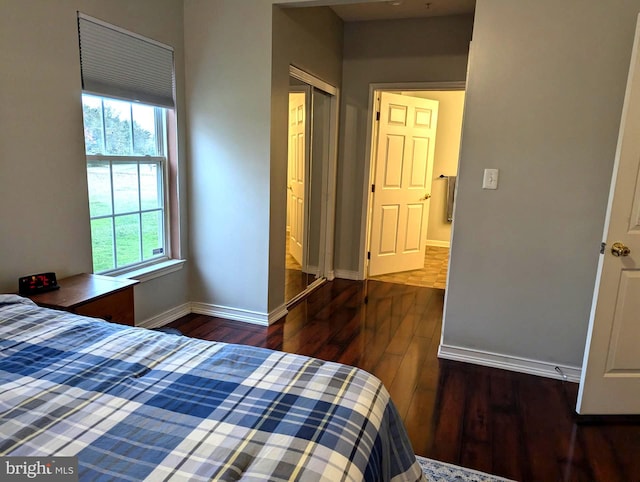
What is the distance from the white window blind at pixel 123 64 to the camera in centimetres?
249

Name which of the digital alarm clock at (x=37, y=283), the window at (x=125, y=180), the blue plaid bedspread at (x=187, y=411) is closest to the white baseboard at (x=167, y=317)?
the window at (x=125, y=180)

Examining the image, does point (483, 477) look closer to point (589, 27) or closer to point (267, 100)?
point (589, 27)

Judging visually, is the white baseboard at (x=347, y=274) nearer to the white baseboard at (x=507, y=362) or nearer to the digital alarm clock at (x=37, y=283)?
the white baseboard at (x=507, y=362)

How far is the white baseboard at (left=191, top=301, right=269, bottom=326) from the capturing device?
134 inches

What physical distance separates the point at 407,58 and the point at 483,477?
375cm

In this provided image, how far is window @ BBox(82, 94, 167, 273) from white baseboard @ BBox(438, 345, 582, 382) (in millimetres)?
2268

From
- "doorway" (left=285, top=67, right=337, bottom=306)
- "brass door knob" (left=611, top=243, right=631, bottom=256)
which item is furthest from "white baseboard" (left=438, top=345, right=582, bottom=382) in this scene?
"doorway" (left=285, top=67, right=337, bottom=306)

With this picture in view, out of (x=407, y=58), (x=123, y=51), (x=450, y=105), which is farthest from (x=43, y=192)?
(x=450, y=105)

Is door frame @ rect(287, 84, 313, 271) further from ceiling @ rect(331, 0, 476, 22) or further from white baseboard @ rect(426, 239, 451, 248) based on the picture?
white baseboard @ rect(426, 239, 451, 248)

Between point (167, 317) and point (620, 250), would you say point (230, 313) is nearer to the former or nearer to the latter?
point (167, 317)

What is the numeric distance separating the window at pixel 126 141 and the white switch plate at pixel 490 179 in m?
2.24

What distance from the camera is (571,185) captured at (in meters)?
2.55

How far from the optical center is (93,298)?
2174mm

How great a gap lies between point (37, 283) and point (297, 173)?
2.76 meters
